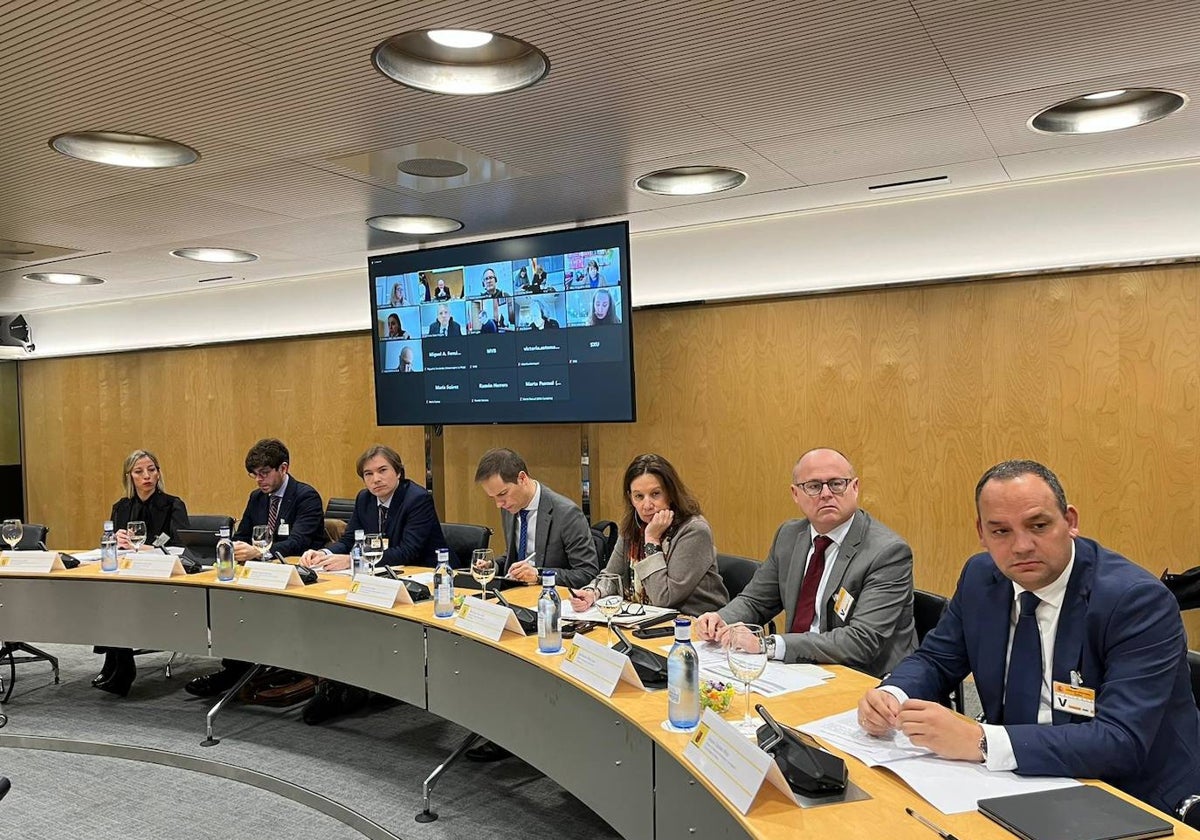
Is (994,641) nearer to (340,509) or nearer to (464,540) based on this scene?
(464,540)

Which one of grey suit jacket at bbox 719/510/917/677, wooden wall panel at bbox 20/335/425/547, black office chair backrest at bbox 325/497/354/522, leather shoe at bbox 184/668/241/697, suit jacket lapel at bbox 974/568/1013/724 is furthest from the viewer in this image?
wooden wall panel at bbox 20/335/425/547

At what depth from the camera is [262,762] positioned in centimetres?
398

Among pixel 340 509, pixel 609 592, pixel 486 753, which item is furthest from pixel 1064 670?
pixel 340 509

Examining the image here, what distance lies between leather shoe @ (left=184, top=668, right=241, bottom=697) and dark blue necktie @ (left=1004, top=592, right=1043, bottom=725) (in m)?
4.22

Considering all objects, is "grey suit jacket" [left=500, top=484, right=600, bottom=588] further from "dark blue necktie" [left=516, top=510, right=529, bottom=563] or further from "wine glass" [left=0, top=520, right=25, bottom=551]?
"wine glass" [left=0, top=520, right=25, bottom=551]

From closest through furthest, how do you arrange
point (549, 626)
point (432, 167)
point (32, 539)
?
1. point (549, 626)
2. point (432, 167)
3. point (32, 539)

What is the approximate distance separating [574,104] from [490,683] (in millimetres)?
2130

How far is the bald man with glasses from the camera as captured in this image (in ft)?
8.51

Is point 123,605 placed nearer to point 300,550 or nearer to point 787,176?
point 300,550

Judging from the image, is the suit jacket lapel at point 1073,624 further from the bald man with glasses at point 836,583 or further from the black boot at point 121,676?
the black boot at point 121,676

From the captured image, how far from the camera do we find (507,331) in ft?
18.5

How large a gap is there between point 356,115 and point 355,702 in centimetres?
289

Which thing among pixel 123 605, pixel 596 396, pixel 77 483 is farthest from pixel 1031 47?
pixel 77 483

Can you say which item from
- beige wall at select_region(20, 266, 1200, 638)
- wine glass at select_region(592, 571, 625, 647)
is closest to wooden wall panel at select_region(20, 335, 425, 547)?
beige wall at select_region(20, 266, 1200, 638)
